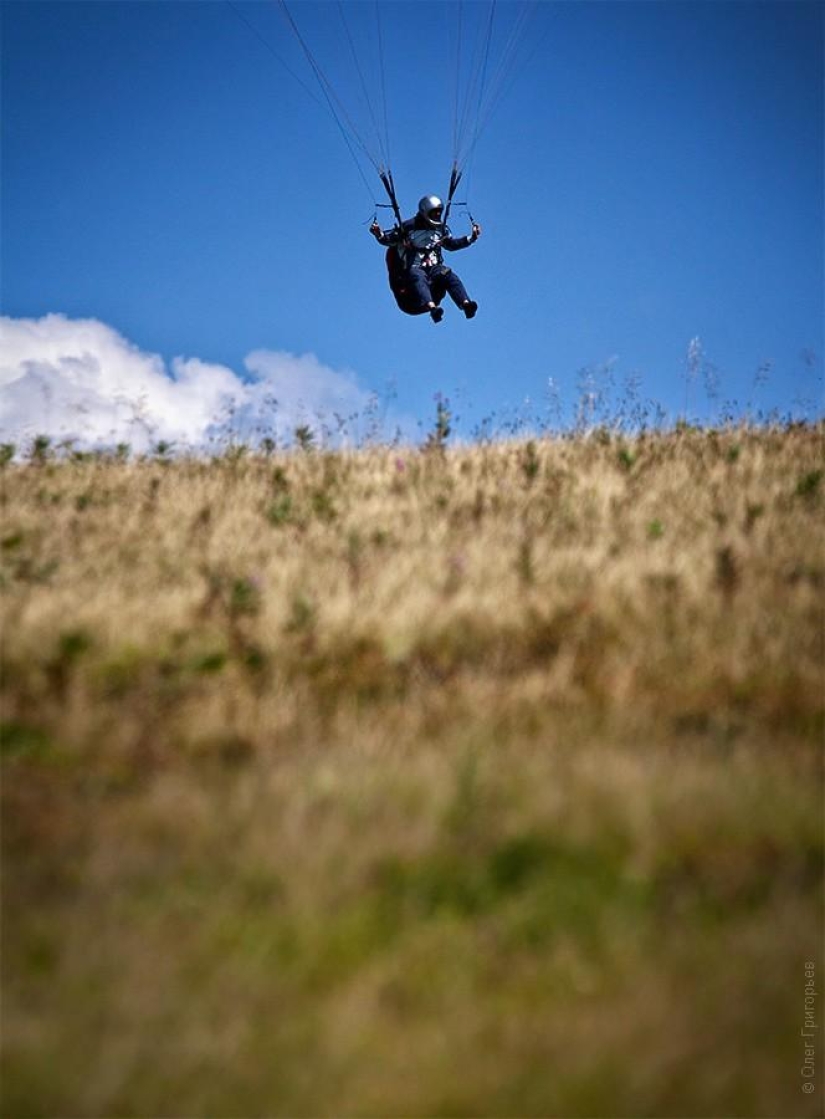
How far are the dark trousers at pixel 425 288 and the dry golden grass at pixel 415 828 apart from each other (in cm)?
734

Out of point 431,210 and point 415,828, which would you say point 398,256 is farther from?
point 415,828

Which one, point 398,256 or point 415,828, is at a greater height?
point 398,256

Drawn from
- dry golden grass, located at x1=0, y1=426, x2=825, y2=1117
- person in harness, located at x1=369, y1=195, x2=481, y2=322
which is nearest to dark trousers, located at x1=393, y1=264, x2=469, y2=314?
Answer: person in harness, located at x1=369, y1=195, x2=481, y2=322


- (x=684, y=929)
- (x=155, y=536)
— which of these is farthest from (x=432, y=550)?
(x=684, y=929)

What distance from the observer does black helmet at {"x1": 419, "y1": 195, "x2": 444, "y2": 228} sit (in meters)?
12.3

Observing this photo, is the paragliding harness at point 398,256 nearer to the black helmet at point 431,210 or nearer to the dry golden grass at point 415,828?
the black helmet at point 431,210

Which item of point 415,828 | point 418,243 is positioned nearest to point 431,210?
point 418,243

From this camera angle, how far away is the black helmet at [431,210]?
12.3m

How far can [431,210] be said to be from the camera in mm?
12336

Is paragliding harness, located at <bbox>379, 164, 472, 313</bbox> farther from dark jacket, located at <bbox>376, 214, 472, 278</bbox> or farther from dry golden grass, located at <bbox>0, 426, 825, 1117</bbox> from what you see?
dry golden grass, located at <bbox>0, 426, 825, 1117</bbox>

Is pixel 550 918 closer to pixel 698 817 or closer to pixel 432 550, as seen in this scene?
pixel 698 817

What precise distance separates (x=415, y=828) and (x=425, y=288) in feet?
35.5

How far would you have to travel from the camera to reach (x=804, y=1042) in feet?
7.72

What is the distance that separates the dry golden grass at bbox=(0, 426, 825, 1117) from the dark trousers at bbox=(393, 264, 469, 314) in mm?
7338
